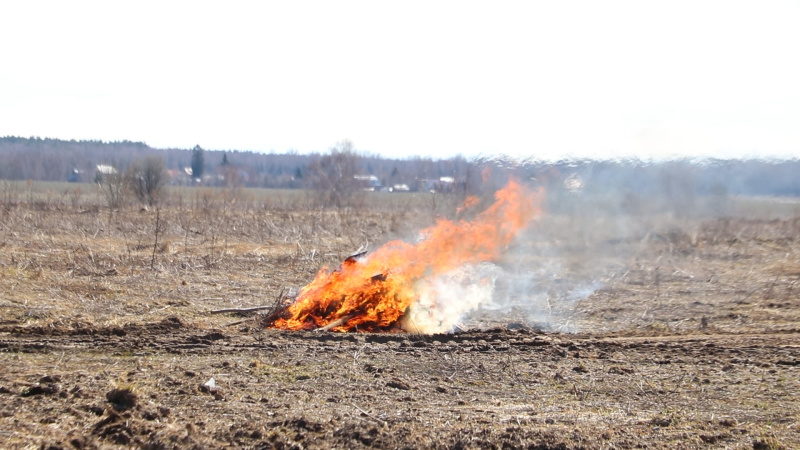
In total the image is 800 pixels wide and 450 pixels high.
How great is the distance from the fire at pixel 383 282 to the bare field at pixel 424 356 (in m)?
0.88

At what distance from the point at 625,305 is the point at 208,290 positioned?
841 cm

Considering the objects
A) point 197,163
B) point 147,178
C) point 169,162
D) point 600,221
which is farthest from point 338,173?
point 169,162

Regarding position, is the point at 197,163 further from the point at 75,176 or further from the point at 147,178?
the point at 147,178

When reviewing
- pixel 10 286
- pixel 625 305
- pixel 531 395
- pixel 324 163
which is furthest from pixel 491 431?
pixel 324 163

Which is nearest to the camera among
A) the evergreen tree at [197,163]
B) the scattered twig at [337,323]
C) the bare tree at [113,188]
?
the scattered twig at [337,323]

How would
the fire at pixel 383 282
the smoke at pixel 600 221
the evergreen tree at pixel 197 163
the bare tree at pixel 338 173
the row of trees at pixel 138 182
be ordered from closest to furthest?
the fire at pixel 383 282 → the smoke at pixel 600 221 → the row of trees at pixel 138 182 → the bare tree at pixel 338 173 → the evergreen tree at pixel 197 163

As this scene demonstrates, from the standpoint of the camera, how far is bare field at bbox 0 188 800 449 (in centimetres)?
557

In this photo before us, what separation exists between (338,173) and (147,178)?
16.7m

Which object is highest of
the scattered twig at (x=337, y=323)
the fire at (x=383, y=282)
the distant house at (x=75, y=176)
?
the fire at (x=383, y=282)

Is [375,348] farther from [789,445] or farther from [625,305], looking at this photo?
[625,305]

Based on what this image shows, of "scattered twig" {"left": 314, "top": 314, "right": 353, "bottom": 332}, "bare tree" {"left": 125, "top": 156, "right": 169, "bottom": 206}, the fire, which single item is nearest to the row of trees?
A: "bare tree" {"left": 125, "top": 156, "right": 169, "bottom": 206}

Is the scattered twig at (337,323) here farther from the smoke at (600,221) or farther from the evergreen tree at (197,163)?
the evergreen tree at (197,163)

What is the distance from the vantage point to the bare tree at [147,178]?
35094mm

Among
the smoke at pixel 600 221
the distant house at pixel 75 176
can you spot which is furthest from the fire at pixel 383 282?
the distant house at pixel 75 176
